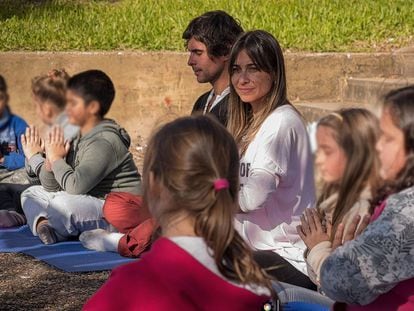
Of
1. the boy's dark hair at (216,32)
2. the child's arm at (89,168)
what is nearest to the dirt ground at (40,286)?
the child's arm at (89,168)

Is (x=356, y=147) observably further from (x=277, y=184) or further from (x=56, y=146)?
(x=56, y=146)

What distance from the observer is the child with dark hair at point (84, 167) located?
20.4ft

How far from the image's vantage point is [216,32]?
18.5 feet

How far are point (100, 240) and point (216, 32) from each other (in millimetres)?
1500

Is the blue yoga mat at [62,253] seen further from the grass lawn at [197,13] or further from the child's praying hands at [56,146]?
the grass lawn at [197,13]

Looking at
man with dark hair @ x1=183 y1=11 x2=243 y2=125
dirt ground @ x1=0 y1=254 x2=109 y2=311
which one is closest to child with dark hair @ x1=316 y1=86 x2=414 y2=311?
dirt ground @ x1=0 y1=254 x2=109 y2=311

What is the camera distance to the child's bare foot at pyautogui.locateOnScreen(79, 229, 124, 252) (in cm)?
598

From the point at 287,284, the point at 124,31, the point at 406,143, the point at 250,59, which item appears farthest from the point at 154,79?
the point at 406,143

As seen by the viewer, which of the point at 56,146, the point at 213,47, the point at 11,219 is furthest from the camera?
the point at 11,219

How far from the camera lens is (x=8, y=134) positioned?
24.8ft

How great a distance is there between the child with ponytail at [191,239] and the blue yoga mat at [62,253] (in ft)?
10.7

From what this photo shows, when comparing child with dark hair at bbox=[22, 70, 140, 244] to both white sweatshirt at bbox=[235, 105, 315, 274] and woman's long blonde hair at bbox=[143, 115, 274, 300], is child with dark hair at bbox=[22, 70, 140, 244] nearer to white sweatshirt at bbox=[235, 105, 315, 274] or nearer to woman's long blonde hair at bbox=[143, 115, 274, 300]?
white sweatshirt at bbox=[235, 105, 315, 274]

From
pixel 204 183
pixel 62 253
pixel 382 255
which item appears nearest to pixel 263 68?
pixel 62 253

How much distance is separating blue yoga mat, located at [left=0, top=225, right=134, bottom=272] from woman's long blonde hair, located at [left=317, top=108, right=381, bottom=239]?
2.80 meters
